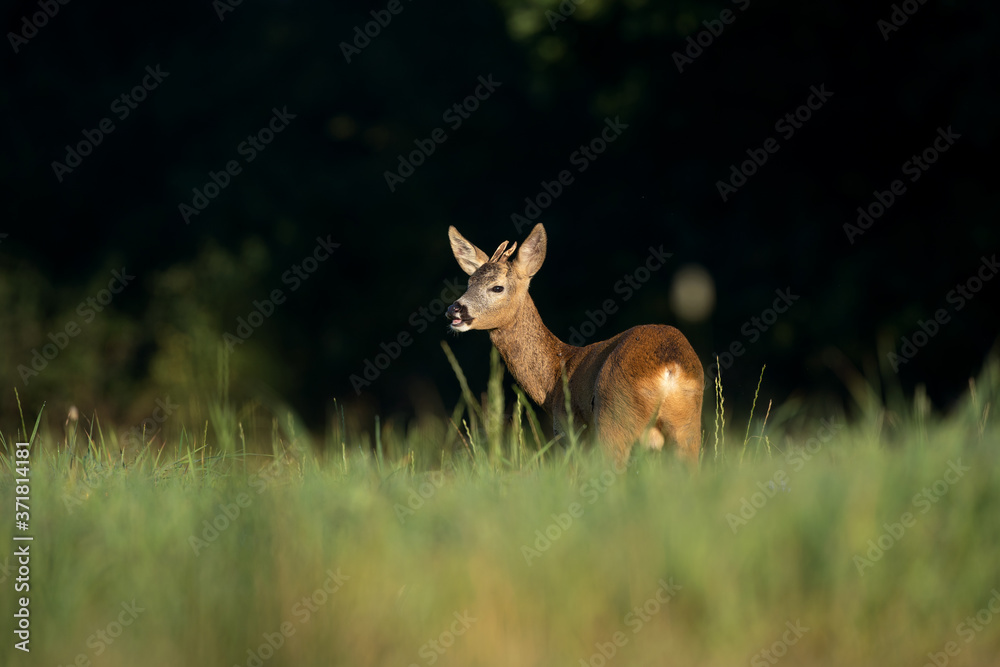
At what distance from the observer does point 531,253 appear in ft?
24.4

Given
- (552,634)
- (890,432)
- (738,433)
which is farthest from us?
(738,433)

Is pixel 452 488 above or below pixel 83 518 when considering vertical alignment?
below

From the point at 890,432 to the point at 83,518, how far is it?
3.49 meters

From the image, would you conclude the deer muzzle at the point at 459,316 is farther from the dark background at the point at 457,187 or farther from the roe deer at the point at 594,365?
the dark background at the point at 457,187

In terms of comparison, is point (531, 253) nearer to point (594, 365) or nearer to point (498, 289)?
point (498, 289)

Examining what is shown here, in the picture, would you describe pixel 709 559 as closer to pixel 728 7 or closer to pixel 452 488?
pixel 452 488

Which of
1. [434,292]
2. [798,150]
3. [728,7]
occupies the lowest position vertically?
[434,292]

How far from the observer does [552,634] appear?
3.37 m

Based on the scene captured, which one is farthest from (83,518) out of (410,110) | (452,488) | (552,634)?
(410,110)

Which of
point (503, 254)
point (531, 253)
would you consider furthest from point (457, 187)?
point (503, 254)

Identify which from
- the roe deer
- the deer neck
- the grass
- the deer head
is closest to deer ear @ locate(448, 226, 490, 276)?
the roe deer

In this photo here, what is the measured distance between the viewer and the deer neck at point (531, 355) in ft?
23.9

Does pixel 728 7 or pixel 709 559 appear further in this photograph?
pixel 728 7

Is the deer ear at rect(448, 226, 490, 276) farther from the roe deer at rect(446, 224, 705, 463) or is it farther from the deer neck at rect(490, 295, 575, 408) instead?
the deer neck at rect(490, 295, 575, 408)
